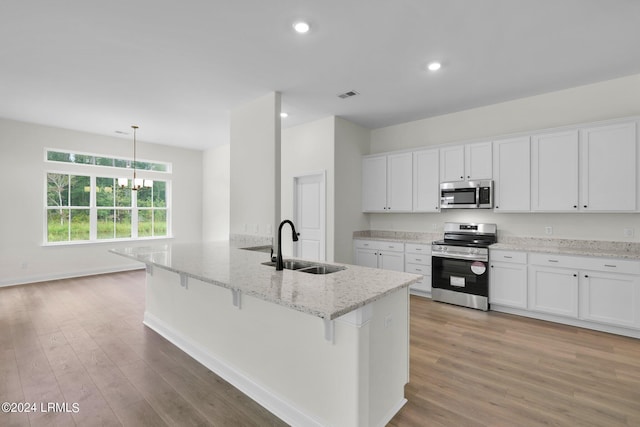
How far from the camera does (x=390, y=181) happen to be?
5.29 metres

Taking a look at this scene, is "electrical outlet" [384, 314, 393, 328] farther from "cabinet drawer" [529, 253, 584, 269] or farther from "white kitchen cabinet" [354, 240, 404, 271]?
"white kitchen cabinet" [354, 240, 404, 271]

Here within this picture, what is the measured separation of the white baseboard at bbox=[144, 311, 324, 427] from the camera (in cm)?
197

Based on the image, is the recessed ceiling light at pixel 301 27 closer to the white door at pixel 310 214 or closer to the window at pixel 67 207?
the white door at pixel 310 214

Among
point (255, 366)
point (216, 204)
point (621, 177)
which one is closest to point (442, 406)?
point (255, 366)

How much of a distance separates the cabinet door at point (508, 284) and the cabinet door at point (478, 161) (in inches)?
49.9

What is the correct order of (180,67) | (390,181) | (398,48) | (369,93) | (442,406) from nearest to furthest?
(442,406), (398,48), (180,67), (369,93), (390,181)

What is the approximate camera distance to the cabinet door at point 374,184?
5.37m

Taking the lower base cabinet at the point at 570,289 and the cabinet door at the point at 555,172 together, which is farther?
the cabinet door at the point at 555,172

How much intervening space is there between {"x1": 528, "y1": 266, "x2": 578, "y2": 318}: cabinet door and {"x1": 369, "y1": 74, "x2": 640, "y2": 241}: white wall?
26.9 inches

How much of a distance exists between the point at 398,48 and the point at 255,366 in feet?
10.2

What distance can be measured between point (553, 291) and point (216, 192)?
6.86m

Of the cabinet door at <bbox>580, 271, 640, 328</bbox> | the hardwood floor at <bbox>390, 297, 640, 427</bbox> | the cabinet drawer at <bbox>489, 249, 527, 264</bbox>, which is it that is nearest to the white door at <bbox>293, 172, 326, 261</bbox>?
the hardwood floor at <bbox>390, 297, 640, 427</bbox>

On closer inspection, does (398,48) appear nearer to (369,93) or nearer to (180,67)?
(369,93)

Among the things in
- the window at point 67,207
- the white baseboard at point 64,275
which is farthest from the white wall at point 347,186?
the window at point 67,207
